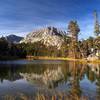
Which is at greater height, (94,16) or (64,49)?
(94,16)

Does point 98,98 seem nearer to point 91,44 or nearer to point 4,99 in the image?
point 4,99

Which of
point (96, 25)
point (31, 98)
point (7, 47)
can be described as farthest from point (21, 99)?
point (7, 47)

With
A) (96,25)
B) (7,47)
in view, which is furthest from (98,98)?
(7,47)

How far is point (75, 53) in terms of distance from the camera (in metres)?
170

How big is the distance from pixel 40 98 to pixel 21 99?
2082 mm

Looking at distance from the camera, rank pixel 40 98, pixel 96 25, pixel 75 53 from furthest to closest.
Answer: pixel 75 53
pixel 96 25
pixel 40 98

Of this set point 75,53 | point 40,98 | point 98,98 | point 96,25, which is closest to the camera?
point 40,98

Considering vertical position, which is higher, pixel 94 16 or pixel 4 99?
pixel 94 16

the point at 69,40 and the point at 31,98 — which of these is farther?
the point at 69,40

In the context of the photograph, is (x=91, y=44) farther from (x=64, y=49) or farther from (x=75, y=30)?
(x=64, y=49)

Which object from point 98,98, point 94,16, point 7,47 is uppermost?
point 94,16

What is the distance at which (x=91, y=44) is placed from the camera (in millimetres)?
156875

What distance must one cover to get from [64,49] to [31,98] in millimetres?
165745

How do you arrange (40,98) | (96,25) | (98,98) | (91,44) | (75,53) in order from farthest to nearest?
(75,53) < (91,44) < (96,25) < (98,98) < (40,98)
